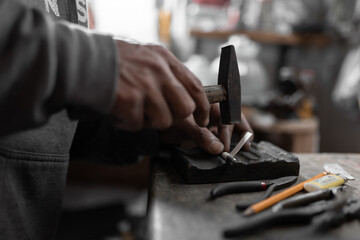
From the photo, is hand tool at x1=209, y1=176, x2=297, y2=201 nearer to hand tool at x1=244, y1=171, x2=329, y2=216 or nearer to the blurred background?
hand tool at x1=244, y1=171, x2=329, y2=216

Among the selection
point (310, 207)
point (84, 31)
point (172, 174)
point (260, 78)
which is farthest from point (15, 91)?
point (260, 78)

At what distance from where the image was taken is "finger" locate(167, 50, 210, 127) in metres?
0.57

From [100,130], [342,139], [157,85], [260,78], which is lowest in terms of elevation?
[342,139]

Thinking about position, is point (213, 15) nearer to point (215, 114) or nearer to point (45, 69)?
point (215, 114)

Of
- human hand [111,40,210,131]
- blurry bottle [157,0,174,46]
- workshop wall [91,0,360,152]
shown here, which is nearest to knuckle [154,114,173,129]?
human hand [111,40,210,131]

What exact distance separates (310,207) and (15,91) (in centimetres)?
49

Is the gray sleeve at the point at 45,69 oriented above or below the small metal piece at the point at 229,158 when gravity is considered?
above

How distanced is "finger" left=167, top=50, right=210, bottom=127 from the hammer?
0.14ft

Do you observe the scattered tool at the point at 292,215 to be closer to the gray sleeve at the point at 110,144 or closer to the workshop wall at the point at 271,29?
the gray sleeve at the point at 110,144

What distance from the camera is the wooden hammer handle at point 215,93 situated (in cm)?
66

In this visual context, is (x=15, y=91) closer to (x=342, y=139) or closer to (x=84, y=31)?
(x=84, y=31)

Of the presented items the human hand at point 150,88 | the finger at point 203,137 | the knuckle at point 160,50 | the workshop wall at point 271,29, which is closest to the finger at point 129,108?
the human hand at point 150,88

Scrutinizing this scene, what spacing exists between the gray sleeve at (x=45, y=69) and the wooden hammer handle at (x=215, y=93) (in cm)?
24

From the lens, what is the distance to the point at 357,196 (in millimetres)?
585
